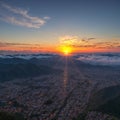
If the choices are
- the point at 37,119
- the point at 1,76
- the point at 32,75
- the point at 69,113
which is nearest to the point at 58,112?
the point at 69,113

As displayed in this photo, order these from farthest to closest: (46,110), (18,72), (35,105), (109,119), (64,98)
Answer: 1. (18,72)
2. (64,98)
3. (35,105)
4. (46,110)
5. (109,119)

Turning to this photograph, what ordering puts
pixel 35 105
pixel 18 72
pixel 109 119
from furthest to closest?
pixel 18 72 < pixel 35 105 < pixel 109 119

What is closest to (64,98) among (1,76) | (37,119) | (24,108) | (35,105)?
(35,105)

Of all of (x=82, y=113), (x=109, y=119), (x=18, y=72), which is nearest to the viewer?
(x=109, y=119)

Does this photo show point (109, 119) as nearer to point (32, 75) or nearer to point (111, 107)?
point (111, 107)

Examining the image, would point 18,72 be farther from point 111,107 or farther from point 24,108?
point 111,107

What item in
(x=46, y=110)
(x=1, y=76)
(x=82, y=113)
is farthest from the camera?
(x=1, y=76)

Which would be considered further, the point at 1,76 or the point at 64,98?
the point at 1,76

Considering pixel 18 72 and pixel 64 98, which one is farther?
pixel 18 72
